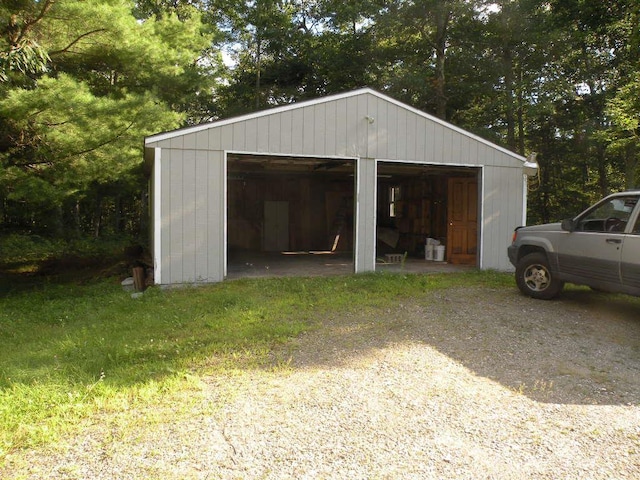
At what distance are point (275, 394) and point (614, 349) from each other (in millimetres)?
3711

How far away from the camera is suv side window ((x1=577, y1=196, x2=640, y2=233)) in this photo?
19.3 ft

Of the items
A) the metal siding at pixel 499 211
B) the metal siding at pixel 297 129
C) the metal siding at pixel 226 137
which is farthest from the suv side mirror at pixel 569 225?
the metal siding at pixel 226 137

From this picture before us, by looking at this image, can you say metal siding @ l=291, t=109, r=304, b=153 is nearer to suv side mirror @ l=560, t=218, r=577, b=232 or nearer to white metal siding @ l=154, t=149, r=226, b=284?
white metal siding @ l=154, t=149, r=226, b=284

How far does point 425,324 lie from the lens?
6.02 m

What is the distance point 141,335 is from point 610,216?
6091mm

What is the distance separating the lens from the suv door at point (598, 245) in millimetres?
5867

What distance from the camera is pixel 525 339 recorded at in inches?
211

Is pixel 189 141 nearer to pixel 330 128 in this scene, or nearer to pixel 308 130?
pixel 308 130

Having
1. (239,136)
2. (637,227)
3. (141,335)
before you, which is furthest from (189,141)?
(637,227)

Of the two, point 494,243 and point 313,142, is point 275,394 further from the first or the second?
point 494,243

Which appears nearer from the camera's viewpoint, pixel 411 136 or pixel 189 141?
pixel 189 141

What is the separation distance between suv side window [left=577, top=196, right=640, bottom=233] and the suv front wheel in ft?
2.63

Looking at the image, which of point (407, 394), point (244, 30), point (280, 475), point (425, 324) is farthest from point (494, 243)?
point (244, 30)

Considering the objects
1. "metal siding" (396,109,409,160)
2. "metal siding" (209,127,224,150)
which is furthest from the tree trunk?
"metal siding" (209,127,224,150)
